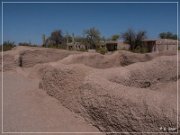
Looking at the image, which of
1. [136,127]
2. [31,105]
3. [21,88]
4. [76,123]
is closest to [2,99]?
[31,105]

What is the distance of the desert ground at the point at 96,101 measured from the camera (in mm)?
4277

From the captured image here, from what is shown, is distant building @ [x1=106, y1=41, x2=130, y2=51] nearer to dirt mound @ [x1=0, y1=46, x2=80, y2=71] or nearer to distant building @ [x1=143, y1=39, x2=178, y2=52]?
distant building @ [x1=143, y1=39, x2=178, y2=52]

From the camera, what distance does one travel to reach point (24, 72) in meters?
11.8

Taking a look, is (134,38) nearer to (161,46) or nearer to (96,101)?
(161,46)

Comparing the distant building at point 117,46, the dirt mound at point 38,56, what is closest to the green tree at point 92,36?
the distant building at point 117,46

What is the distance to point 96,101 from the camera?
5.05 meters

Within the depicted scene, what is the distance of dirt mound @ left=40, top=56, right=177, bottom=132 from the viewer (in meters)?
4.16

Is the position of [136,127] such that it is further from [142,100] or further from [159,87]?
[159,87]

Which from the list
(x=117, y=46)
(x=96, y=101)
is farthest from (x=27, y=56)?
(x=117, y=46)

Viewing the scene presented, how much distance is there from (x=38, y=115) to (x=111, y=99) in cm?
170

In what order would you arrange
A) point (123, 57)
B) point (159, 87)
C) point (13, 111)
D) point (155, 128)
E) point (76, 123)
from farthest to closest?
point (123, 57)
point (159, 87)
point (13, 111)
point (76, 123)
point (155, 128)

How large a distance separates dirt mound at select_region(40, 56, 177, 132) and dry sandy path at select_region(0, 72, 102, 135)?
160mm

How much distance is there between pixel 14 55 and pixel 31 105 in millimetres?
6506

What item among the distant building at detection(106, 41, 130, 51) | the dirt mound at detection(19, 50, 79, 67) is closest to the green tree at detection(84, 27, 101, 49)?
the distant building at detection(106, 41, 130, 51)
